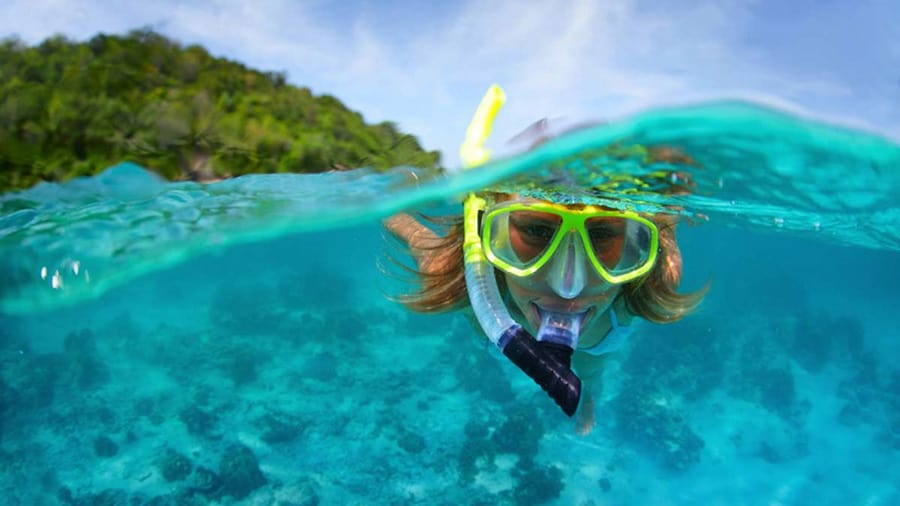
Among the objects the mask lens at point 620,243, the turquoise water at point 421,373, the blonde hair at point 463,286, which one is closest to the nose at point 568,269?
the mask lens at point 620,243

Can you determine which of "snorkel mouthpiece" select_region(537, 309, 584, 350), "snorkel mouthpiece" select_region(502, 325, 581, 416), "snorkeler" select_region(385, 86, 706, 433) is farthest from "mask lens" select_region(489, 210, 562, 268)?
"snorkel mouthpiece" select_region(502, 325, 581, 416)

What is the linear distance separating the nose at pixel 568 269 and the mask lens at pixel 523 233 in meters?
0.25

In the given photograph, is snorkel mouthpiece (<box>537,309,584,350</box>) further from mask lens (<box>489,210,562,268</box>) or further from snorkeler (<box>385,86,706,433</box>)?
mask lens (<box>489,210,562,268</box>)

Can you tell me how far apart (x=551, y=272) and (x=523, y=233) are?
0.55 metres

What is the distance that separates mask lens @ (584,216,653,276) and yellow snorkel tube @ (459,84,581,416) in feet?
3.36

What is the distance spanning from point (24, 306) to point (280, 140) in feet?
63.5

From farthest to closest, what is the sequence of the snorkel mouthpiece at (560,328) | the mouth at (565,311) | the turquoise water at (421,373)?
the turquoise water at (421,373) → the mouth at (565,311) → the snorkel mouthpiece at (560,328)

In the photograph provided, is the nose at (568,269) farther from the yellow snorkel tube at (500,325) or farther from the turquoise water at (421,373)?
the turquoise water at (421,373)

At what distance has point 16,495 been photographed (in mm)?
13875

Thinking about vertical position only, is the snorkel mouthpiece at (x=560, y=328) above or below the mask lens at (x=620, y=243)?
below

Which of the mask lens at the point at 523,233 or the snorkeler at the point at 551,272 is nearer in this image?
the snorkeler at the point at 551,272

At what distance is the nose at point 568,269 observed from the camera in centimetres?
448

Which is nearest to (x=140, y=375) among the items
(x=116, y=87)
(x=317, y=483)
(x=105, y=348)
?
(x=105, y=348)

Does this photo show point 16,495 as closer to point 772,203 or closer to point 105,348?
point 105,348
